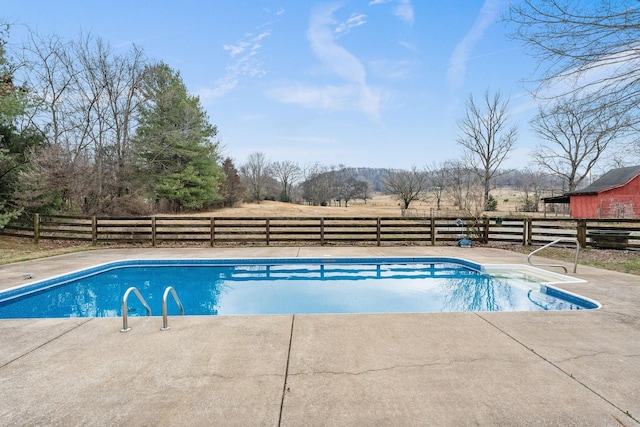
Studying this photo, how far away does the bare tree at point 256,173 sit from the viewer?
137 feet

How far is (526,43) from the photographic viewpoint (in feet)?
12.2

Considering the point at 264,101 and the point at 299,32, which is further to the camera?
the point at 264,101

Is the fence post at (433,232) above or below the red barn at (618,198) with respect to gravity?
A: below

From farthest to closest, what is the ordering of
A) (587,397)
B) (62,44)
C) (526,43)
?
(62,44) < (526,43) < (587,397)

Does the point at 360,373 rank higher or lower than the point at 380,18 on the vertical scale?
lower

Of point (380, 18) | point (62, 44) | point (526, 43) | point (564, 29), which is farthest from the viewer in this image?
point (62, 44)

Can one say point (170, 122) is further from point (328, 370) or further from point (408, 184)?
point (408, 184)

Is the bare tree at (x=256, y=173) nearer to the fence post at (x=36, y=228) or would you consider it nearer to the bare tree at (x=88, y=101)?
the bare tree at (x=88, y=101)

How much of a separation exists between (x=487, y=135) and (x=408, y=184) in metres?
10.1

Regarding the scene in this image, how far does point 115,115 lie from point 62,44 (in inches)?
121

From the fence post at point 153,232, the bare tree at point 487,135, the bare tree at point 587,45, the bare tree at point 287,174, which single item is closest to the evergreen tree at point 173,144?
the fence post at point 153,232

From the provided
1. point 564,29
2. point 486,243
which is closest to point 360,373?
point 564,29

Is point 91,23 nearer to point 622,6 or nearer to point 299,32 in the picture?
point 299,32

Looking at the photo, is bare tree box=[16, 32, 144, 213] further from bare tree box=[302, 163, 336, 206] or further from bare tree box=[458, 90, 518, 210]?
bare tree box=[302, 163, 336, 206]
